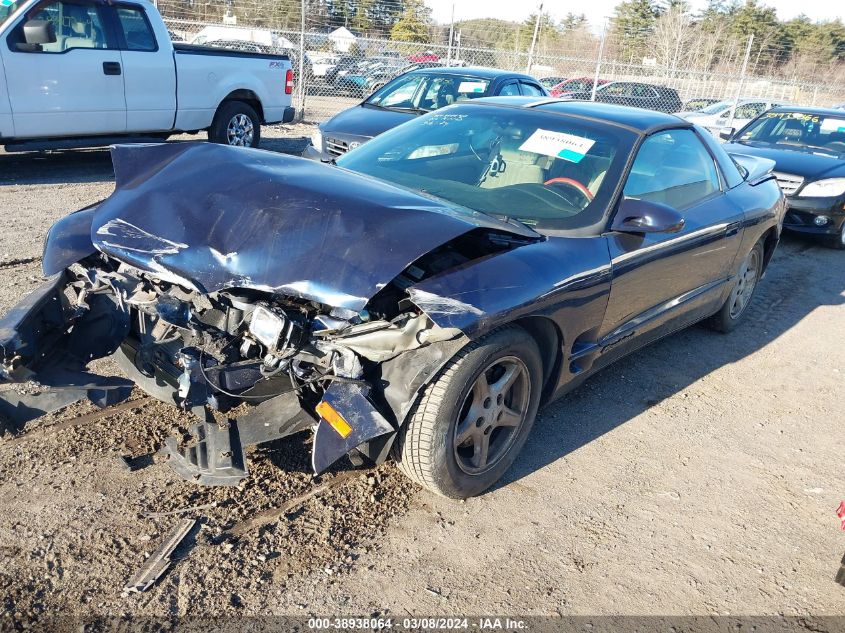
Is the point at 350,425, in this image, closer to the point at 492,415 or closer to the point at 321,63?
the point at 492,415

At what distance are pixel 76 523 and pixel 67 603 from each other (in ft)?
1.46

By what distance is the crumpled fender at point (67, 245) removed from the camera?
3219 millimetres

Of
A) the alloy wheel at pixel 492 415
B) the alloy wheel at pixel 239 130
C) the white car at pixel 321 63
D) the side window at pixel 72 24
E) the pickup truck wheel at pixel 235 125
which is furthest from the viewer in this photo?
the white car at pixel 321 63

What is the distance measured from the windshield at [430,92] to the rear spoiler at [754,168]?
159 inches

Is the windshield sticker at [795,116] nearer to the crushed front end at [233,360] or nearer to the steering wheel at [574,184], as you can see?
the steering wheel at [574,184]

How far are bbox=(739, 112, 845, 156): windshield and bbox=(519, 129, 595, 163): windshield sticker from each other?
6806 millimetres

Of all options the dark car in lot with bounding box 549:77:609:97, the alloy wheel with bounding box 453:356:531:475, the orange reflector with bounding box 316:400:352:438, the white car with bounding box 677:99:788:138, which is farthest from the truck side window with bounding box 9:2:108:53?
the dark car in lot with bounding box 549:77:609:97

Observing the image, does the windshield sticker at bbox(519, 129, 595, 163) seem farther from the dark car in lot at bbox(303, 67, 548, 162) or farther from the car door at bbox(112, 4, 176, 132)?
the car door at bbox(112, 4, 176, 132)

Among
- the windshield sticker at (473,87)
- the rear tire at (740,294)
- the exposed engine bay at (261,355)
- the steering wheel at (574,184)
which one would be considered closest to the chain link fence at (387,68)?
the windshield sticker at (473,87)

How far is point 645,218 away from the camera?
348cm

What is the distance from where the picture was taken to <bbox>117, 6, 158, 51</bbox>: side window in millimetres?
8484

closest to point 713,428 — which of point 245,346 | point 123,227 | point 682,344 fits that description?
point 682,344

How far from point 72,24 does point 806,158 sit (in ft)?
29.0

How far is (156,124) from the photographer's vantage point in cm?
910
